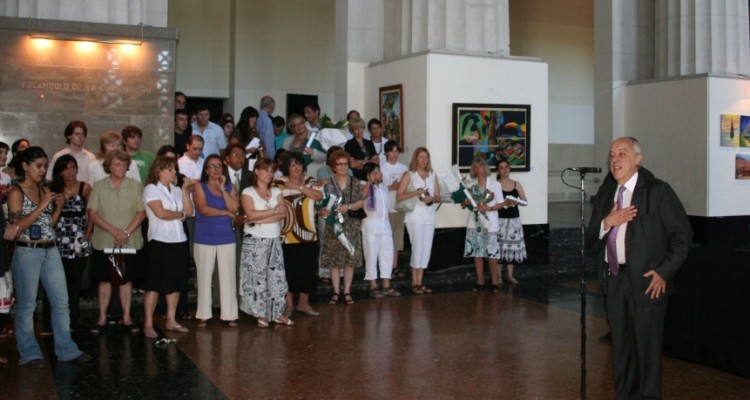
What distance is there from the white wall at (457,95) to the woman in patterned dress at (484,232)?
1246mm

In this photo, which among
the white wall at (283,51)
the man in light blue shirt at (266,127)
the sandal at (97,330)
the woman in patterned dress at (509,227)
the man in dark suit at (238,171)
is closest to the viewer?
the sandal at (97,330)

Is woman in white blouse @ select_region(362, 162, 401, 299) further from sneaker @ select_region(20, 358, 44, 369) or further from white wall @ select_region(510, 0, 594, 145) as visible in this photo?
white wall @ select_region(510, 0, 594, 145)

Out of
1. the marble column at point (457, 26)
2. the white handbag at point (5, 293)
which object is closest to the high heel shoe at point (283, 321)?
the white handbag at point (5, 293)

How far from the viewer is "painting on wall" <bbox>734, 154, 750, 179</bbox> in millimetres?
13898

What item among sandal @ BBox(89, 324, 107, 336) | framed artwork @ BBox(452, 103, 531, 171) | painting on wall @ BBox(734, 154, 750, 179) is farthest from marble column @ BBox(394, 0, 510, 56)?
sandal @ BBox(89, 324, 107, 336)

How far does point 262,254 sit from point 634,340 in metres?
4.02

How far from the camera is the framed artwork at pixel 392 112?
40.1 feet

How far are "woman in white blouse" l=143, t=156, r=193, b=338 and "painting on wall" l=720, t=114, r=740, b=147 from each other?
31.7 ft

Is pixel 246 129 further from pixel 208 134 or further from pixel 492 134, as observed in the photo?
pixel 492 134

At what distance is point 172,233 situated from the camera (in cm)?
781

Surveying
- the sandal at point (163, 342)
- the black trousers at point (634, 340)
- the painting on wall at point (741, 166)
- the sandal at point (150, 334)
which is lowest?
the sandal at point (163, 342)

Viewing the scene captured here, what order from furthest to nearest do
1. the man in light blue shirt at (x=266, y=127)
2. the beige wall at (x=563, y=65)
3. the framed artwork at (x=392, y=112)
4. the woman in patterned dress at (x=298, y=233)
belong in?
1. the beige wall at (x=563, y=65)
2. the framed artwork at (x=392, y=112)
3. the man in light blue shirt at (x=266, y=127)
4. the woman in patterned dress at (x=298, y=233)

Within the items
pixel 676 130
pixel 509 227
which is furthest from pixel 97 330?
pixel 676 130

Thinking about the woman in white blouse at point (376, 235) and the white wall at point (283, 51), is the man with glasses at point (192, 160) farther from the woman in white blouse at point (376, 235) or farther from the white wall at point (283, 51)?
the white wall at point (283, 51)
